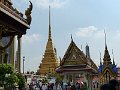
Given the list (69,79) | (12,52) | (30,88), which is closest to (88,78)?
(69,79)

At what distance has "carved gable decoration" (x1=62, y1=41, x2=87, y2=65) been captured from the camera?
49059 millimetres

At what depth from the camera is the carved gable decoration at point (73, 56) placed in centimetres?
4906

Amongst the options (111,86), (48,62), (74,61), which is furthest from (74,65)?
(111,86)

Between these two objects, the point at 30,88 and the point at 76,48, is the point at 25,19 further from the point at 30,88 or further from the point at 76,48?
the point at 76,48

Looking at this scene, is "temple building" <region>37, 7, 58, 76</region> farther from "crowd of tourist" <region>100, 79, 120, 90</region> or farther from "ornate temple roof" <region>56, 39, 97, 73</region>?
"crowd of tourist" <region>100, 79, 120, 90</region>

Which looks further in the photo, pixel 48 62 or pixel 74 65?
pixel 48 62

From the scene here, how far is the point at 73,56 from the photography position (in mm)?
49438

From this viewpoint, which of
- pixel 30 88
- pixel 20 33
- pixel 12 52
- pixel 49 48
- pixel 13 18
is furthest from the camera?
pixel 49 48

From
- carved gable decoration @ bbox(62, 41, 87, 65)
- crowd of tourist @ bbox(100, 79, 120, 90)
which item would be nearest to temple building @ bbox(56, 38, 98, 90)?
carved gable decoration @ bbox(62, 41, 87, 65)

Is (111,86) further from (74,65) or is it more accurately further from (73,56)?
(73,56)

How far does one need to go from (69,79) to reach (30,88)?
22.1 metres

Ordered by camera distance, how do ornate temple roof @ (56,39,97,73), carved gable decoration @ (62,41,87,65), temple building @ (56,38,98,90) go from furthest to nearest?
carved gable decoration @ (62,41,87,65) < ornate temple roof @ (56,39,97,73) < temple building @ (56,38,98,90)

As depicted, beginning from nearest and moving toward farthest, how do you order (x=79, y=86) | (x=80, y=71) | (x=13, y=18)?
1. (x=13, y=18)
2. (x=79, y=86)
3. (x=80, y=71)

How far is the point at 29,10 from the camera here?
15.0 meters
